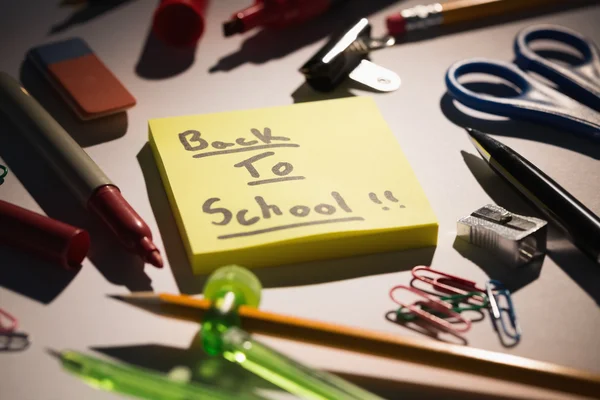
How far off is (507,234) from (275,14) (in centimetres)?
43

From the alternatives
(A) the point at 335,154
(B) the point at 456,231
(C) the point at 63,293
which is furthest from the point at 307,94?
(C) the point at 63,293

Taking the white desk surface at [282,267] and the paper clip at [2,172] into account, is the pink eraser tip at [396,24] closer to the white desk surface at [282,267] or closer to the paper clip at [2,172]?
the white desk surface at [282,267]

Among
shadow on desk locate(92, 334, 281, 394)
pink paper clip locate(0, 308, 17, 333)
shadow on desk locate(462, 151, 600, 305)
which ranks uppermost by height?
pink paper clip locate(0, 308, 17, 333)

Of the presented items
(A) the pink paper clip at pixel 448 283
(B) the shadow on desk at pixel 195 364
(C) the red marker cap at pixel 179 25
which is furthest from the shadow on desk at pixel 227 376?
(C) the red marker cap at pixel 179 25

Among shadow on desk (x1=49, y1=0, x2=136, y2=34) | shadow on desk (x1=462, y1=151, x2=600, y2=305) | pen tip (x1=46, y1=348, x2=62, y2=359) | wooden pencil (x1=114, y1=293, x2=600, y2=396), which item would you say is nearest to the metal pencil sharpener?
shadow on desk (x1=462, y1=151, x2=600, y2=305)

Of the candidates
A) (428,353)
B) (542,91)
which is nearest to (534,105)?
(542,91)

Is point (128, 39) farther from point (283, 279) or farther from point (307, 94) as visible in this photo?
point (283, 279)

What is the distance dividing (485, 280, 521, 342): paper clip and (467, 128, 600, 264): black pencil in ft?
0.26

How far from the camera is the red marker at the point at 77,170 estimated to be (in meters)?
0.61

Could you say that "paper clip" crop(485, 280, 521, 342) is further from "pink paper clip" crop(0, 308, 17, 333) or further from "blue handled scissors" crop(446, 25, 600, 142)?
"pink paper clip" crop(0, 308, 17, 333)

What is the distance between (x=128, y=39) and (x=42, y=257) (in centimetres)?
Answer: 38

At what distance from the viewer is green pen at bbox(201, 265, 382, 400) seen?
48 centimetres

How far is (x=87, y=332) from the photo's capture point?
1.83 feet

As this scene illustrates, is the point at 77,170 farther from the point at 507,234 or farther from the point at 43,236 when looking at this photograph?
the point at 507,234
